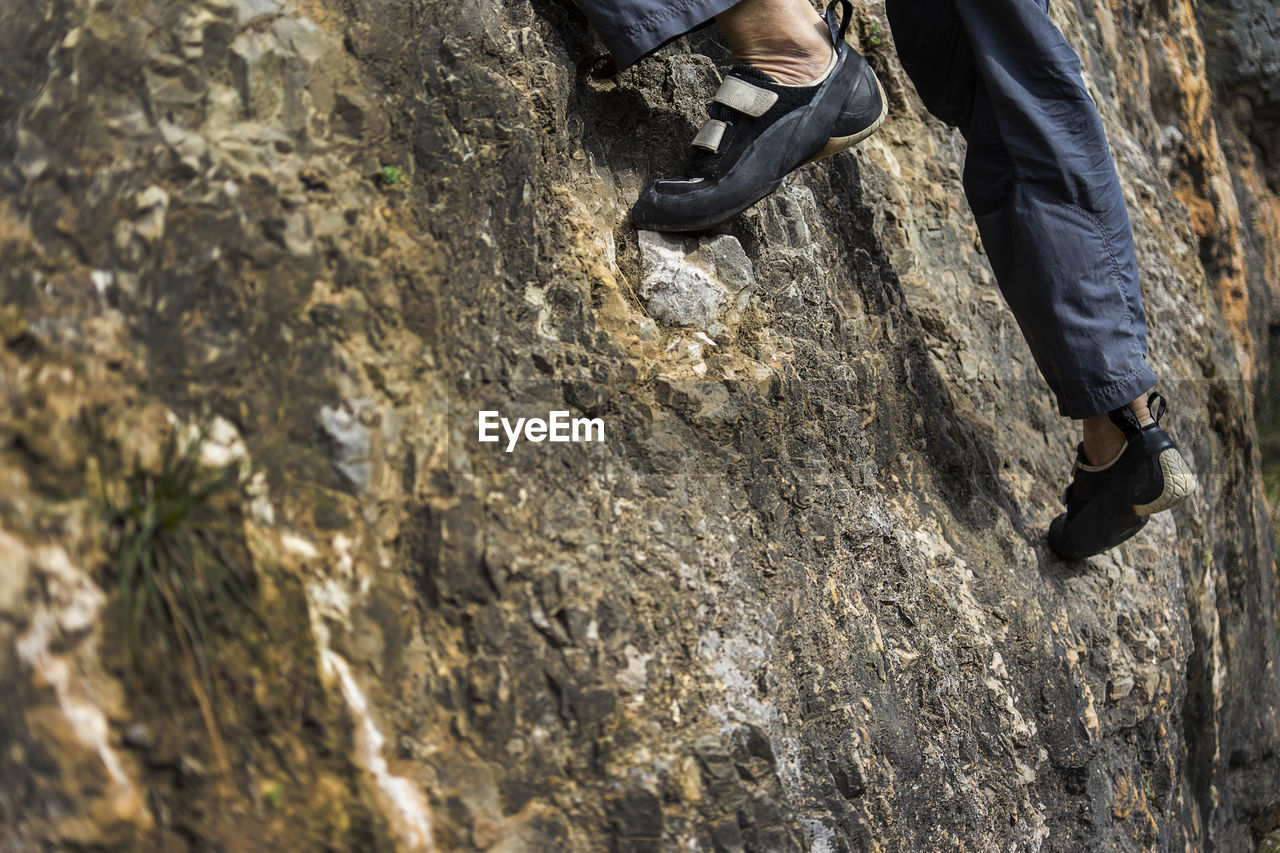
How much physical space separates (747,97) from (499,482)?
0.94 metres

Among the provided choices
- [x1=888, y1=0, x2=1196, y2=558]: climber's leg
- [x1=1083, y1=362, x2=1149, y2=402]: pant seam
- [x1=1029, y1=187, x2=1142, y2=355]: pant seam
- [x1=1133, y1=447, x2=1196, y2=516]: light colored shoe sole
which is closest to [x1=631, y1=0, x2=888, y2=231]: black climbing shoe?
[x1=888, y1=0, x2=1196, y2=558]: climber's leg

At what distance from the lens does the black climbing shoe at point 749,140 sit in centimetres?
177

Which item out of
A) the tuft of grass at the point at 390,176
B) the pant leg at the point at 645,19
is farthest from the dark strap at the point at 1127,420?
the tuft of grass at the point at 390,176

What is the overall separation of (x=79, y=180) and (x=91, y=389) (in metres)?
0.33

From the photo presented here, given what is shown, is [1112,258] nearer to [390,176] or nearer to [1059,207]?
[1059,207]

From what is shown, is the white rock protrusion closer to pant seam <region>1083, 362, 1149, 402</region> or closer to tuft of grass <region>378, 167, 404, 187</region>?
tuft of grass <region>378, 167, 404, 187</region>

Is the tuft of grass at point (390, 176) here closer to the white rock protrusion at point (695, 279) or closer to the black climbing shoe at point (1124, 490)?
the white rock protrusion at point (695, 279)

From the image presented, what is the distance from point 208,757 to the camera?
1112mm

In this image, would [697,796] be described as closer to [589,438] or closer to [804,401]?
[589,438]

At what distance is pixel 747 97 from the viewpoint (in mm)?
1768

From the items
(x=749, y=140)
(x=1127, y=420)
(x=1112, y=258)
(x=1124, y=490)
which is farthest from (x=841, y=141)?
(x=1124, y=490)

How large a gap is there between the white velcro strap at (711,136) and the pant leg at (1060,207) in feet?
1.94

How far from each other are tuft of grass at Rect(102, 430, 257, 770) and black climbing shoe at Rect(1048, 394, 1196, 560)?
180 cm

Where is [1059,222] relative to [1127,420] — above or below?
above
